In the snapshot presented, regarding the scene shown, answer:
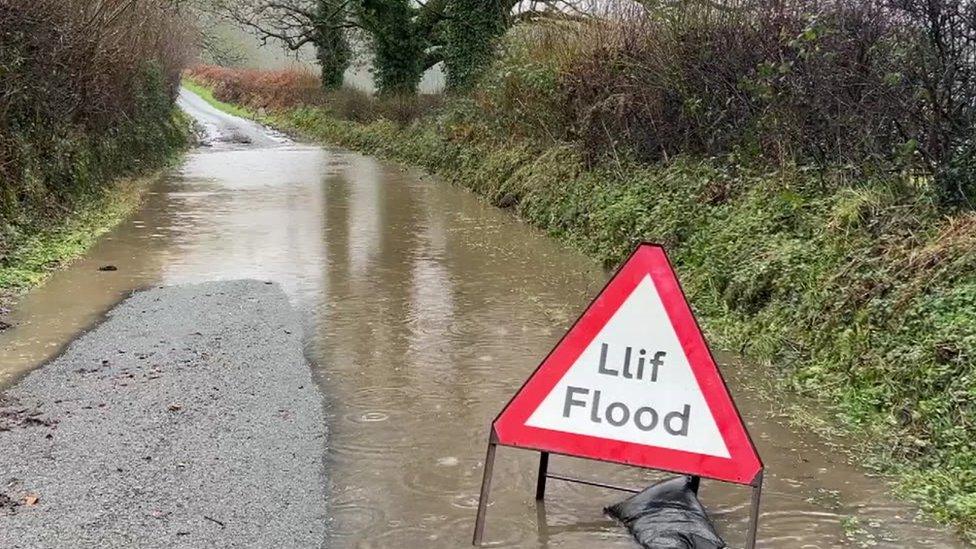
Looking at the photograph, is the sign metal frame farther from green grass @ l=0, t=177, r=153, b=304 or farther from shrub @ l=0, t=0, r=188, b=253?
shrub @ l=0, t=0, r=188, b=253

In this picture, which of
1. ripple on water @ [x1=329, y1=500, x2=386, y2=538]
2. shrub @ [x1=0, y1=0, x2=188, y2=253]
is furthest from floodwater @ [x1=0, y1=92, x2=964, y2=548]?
shrub @ [x1=0, y1=0, x2=188, y2=253]

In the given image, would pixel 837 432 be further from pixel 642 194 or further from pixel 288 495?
pixel 642 194

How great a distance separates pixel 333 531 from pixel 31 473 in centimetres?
171

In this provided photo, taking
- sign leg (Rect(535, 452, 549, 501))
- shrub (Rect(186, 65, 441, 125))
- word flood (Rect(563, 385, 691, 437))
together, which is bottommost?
sign leg (Rect(535, 452, 549, 501))

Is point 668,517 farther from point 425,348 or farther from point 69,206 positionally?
point 69,206

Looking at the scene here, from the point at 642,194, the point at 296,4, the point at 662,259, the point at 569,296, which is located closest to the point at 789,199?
the point at 569,296

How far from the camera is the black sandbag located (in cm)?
425

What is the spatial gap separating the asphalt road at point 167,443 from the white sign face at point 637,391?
54.1 inches

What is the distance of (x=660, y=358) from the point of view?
3990 millimetres

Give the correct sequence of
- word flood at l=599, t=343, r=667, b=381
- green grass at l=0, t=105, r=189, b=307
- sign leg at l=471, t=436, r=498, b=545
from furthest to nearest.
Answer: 1. green grass at l=0, t=105, r=189, b=307
2. sign leg at l=471, t=436, r=498, b=545
3. word flood at l=599, t=343, r=667, b=381

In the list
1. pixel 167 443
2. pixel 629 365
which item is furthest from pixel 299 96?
pixel 629 365

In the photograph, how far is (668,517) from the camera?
4406 millimetres

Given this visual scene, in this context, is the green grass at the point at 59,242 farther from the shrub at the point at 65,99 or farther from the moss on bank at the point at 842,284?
the moss on bank at the point at 842,284

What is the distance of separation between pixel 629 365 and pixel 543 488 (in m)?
1.13
